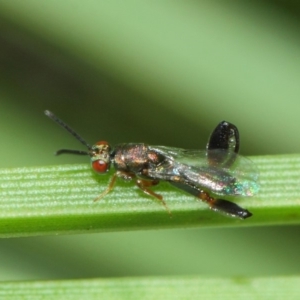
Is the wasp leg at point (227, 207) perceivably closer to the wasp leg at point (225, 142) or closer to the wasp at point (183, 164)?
the wasp at point (183, 164)

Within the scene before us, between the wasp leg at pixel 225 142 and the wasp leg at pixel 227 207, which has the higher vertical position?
the wasp leg at pixel 225 142

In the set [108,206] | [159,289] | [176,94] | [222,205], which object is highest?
[176,94]

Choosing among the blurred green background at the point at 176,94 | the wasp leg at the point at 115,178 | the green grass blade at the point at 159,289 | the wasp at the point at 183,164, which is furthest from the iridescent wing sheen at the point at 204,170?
the blurred green background at the point at 176,94

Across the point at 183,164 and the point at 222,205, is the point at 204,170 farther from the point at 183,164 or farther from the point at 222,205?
the point at 222,205

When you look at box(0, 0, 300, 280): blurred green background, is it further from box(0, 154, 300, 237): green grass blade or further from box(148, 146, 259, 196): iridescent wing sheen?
box(0, 154, 300, 237): green grass blade

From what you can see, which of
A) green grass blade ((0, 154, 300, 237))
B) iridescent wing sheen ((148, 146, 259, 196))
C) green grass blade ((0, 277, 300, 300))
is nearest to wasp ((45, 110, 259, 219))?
iridescent wing sheen ((148, 146, 259, 196))

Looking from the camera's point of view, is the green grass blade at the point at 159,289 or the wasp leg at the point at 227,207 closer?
the green grass blade at the point at 159,289

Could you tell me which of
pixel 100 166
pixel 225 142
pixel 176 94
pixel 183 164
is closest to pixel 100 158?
pixel 100 166

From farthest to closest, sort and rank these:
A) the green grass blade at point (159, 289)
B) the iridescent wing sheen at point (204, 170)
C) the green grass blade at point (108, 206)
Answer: the iridescent wing sheen at point (204, 170) → the green grass blade at point (108, 206) → the green grass blade at point (159, 289)
